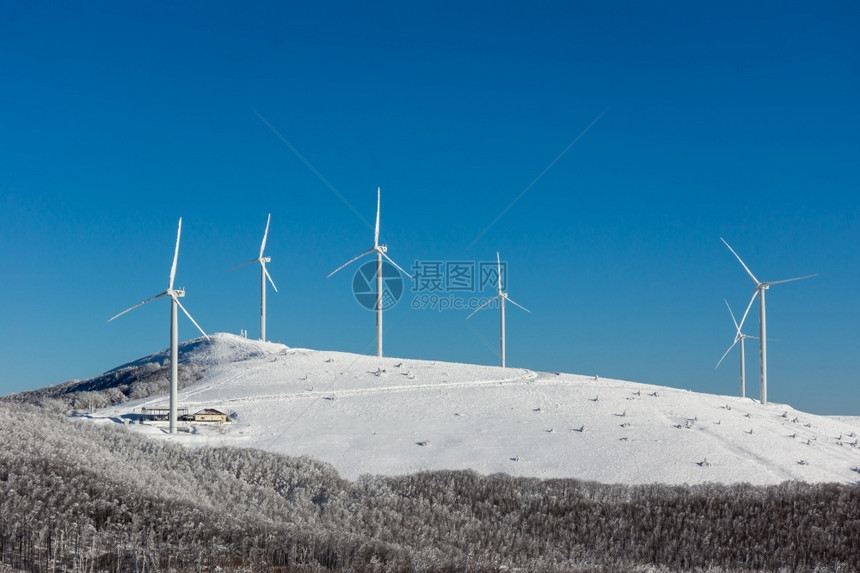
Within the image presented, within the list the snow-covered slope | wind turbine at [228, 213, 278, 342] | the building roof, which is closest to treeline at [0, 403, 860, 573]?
the snow-covered slope

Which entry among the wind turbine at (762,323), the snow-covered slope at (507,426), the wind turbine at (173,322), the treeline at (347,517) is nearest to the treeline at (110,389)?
the snow-covered slope at (507,426)

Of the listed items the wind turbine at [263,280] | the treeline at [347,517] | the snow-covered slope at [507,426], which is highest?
the wind turbine at [263,280]

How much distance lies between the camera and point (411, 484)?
42031mm

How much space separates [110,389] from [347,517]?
46001 mm

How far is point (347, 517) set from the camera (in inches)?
1380

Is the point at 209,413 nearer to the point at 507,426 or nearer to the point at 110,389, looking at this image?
the point at 507,426

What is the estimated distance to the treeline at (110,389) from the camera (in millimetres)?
66562

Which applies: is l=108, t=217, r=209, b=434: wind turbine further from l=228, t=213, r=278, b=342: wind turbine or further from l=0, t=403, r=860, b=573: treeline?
l=228, t=213, r=278, b=342: wind turbine

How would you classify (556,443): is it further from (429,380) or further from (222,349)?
(222,349)

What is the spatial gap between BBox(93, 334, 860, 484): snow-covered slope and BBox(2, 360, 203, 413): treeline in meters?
2.67

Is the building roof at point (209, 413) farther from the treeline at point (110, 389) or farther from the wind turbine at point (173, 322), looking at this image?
the treeline at point (110, 389)

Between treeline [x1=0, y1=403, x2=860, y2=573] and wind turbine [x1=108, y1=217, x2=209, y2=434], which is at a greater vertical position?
wind turbine [x1=108, y1=217, x2=209, y2=434]

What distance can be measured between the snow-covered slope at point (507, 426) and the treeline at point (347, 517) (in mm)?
4127

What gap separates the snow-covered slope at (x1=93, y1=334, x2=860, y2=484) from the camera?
155 ft
